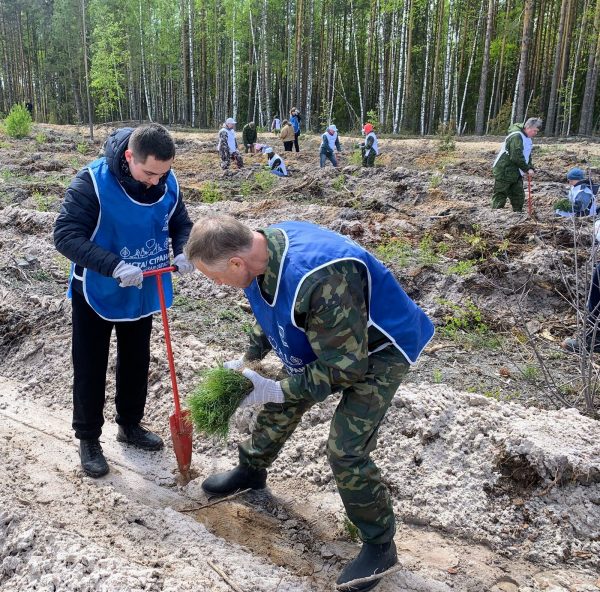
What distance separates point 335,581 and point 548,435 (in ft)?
4.54

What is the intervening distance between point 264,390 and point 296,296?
1.62 feet

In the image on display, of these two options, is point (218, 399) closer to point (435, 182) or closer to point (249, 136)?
point (435, 182)

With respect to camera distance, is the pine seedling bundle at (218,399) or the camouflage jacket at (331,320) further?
the pine seedling bundle at (218,399)

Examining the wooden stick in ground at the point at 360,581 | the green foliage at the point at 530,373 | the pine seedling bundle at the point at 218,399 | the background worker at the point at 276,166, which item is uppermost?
the background worker at the point at 276,166

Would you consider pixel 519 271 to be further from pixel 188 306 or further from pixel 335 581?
pixel 335 581

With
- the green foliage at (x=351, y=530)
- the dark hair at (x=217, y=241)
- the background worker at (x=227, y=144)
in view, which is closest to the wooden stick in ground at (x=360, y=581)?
the green foliage at (x=351, y=530)

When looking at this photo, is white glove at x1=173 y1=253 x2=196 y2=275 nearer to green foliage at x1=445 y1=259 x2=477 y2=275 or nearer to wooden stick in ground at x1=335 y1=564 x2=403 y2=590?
wooden stick in ground at x1=335 y1=564 x2=403 y2=590

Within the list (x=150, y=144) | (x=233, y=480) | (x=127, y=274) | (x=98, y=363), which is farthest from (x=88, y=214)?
(x=233, y=480)

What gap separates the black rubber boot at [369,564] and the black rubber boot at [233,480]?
0.74 m

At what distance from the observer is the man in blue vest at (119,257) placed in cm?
272

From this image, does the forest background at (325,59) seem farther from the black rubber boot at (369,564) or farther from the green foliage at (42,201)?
the black rubber boot at (369,564)

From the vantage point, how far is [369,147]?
48.2ft

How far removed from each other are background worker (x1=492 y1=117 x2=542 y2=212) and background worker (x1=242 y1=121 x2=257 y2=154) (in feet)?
34.9

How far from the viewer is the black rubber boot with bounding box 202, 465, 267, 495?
3045 mm
